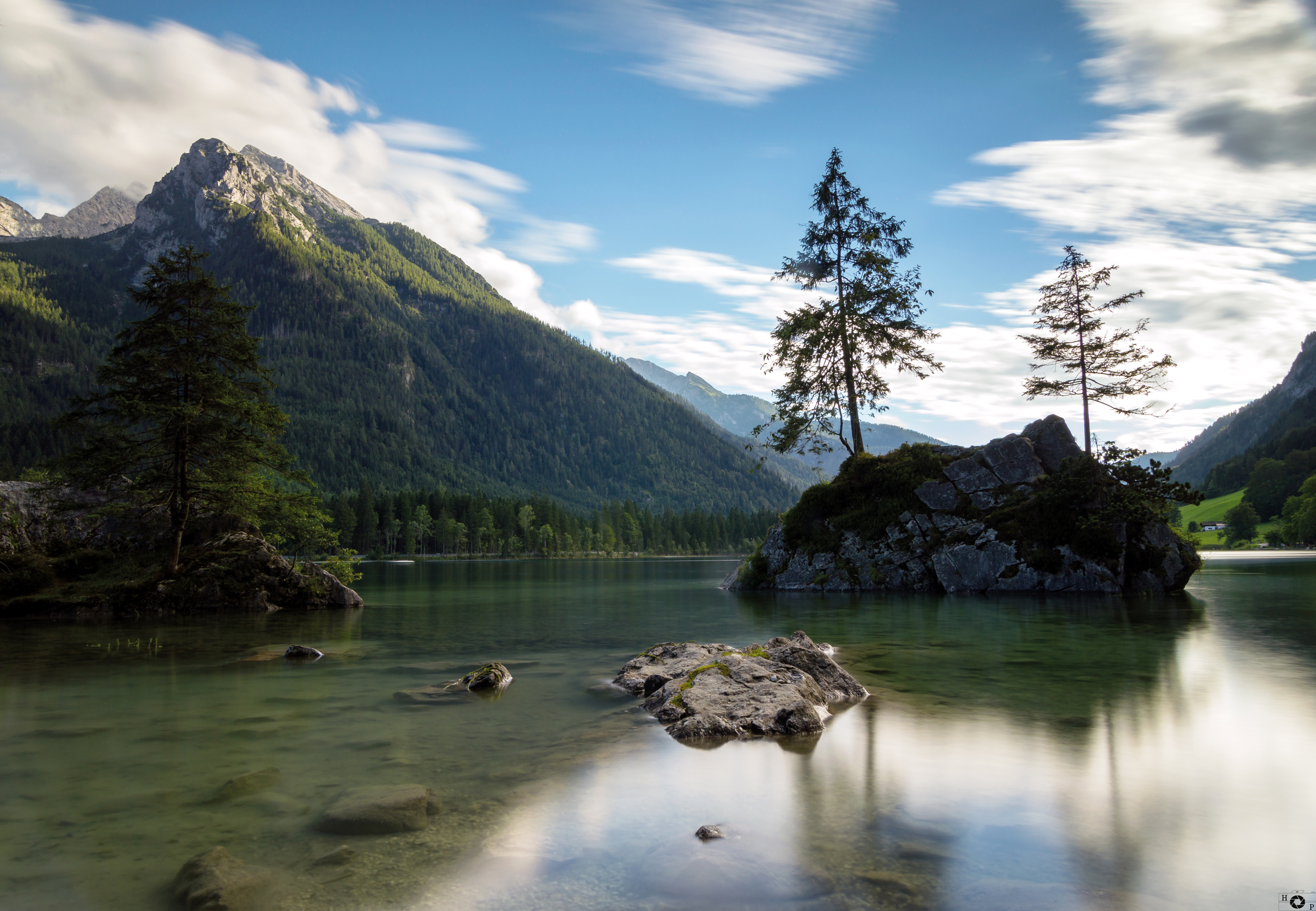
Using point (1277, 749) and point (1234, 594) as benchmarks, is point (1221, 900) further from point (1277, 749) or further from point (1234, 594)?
point (1234, 594)

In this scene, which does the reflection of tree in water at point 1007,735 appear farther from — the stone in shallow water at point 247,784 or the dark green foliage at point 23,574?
the dark green foliage at point 23,574

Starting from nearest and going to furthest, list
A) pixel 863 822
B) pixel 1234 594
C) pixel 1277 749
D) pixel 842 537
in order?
pixel 863 822
pixel 1277 749
pixel 1234 594
pixel 842 537

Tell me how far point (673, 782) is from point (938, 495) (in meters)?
35.6

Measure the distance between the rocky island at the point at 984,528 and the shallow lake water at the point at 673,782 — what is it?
17176 mm

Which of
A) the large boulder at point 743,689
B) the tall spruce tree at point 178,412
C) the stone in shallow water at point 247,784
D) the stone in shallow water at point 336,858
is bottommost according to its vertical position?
A: the large boulder at point 743,689

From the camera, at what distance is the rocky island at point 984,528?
3622 cm

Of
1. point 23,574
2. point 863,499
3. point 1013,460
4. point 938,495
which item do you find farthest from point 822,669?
point 23,574

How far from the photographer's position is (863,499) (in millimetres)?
42750

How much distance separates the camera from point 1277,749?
9.93m

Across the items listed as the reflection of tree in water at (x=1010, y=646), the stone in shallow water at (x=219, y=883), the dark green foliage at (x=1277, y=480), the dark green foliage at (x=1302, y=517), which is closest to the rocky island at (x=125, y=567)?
the reflection of tree in water at (x=1010, y=646)

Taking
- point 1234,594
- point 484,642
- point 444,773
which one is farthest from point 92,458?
point 1234,594

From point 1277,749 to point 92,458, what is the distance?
37.1 m

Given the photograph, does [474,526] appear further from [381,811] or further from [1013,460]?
[381,811]

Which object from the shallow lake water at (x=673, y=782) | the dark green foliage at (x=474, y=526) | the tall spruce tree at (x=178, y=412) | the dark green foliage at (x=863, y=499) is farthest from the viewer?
the dark green foliage at (x=474, y=526)
